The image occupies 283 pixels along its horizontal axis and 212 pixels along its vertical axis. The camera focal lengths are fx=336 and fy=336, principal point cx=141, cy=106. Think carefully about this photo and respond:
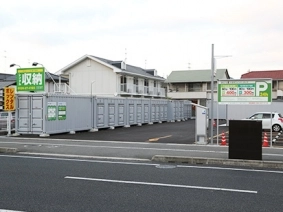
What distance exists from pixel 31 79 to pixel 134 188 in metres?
17.9

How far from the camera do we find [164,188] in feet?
23.3

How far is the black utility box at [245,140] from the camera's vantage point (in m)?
10.3

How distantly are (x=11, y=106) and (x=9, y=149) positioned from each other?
821cm

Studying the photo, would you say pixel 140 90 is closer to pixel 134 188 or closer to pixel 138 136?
pixel 138 136

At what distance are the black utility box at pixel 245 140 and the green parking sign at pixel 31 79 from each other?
1561 cm

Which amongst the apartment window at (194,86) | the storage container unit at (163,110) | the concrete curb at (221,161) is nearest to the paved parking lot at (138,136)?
the concrete curb at (221,161)

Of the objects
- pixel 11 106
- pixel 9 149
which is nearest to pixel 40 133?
pixel 11 106

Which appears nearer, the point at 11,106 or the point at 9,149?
the point at 9,149

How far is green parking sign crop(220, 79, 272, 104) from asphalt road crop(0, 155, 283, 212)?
6.21 metres

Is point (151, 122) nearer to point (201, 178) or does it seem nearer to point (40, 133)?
point (40, 133)

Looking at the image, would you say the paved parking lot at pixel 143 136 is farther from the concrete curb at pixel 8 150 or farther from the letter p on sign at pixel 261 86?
the concrete curb at pixel 8 150

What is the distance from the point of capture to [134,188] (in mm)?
7098

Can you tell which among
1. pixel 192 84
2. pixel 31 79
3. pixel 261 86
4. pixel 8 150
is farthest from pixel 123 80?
pixel 8 150

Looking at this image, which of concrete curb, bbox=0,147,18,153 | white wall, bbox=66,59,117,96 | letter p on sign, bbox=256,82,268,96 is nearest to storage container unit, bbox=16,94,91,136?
concrete curb, bbox=0,147,18,153
